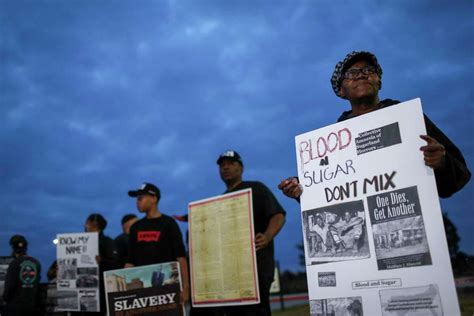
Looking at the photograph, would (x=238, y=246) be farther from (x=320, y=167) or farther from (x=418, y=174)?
(x=418, y=174)

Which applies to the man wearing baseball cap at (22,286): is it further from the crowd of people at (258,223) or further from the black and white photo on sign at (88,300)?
the black and white photo on sign at (88,300)

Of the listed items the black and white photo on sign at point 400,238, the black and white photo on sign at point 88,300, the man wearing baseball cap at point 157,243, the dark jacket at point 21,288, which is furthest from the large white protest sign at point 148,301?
the dark jacket at point 21,288

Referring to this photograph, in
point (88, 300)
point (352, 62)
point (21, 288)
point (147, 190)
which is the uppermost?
point (352, 62)

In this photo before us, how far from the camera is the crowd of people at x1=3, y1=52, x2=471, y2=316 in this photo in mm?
2236

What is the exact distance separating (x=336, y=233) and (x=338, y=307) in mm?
373

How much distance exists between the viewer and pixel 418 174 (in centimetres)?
207

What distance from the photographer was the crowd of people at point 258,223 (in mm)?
2236

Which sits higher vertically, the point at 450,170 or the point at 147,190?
the point at 147,190

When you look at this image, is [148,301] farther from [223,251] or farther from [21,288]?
[21,288]

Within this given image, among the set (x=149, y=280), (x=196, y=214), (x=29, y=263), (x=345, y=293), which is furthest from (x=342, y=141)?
(x=29, y=263)

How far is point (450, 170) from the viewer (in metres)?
2.19

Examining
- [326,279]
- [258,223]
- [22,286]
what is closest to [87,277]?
[22,286]

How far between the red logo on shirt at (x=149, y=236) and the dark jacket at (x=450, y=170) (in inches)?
140

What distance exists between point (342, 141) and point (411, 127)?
391 millimetres
